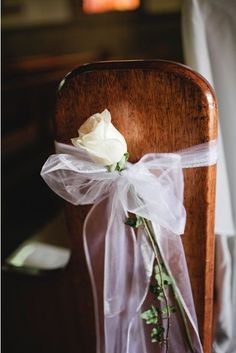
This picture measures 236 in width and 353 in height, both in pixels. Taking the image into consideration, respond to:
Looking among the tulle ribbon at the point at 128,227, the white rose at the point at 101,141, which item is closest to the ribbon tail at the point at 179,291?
the tulle ribbon at the point at 128,227

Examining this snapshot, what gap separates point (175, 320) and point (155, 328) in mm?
37

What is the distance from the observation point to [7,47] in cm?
478

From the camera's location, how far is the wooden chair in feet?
1.66

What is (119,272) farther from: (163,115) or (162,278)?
(163,115)

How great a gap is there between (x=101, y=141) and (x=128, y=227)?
0.64 ft

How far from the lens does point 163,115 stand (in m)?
0.53

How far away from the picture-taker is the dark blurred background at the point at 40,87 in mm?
1031

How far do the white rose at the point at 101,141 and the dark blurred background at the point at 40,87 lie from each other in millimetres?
164

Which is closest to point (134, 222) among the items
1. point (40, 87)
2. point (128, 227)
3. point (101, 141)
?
point (128, 227)

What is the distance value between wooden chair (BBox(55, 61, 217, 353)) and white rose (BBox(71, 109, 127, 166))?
A: 2.5 inches

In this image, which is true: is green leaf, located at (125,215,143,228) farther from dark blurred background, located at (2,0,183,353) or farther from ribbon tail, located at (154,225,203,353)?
dark blurred background, located at (2,0,183,353)

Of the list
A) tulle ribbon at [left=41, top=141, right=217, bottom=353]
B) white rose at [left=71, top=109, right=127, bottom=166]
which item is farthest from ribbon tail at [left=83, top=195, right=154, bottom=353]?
white rose at [left=71, top=109, right=127, bottom=166]

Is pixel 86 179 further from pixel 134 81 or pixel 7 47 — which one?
pixel 7 47

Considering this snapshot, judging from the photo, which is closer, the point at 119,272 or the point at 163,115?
the point at 163,115
